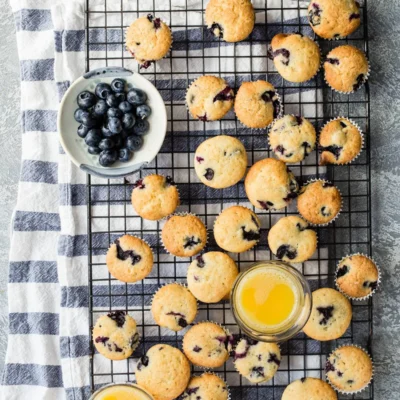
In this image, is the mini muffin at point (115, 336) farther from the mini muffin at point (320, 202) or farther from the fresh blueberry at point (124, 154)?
the mini muffin at point (320, 202)

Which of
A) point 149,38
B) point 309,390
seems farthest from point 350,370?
point 149,38

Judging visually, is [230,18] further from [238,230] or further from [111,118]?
[238,230]

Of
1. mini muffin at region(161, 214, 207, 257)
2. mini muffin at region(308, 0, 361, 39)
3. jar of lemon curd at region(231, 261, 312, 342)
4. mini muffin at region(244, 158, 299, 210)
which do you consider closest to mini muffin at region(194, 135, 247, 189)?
mini muffin at region(244, 158, 299, 210)

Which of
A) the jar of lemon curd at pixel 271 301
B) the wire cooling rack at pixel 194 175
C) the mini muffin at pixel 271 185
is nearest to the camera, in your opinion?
the jar of lemon curd at pixel 271 301

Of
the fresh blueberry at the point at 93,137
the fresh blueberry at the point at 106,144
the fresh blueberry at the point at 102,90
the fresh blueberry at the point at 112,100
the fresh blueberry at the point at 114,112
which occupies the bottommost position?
the fresh blueberry at the point at 106,144

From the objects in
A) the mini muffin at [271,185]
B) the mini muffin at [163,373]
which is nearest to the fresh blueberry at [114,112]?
the mini muffin at [271,185]

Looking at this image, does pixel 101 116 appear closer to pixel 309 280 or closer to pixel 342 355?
pixel 309 280

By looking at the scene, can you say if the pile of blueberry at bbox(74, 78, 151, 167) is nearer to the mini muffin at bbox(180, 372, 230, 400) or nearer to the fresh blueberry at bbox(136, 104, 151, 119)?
the fresh blueberry at bbox(136, 104, 151, 119)
